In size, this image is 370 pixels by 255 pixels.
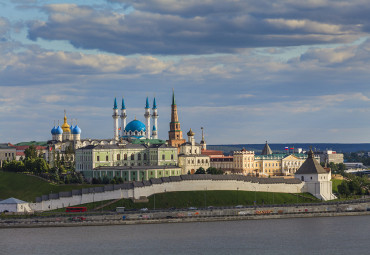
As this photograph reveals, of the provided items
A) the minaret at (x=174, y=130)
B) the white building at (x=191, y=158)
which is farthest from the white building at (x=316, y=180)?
the minaret at (x=174, y=130)

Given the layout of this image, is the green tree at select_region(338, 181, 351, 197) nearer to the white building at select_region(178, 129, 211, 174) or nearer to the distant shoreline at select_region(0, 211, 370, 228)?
A: the distant shoreline at select_region(0, 211, 370, 228)

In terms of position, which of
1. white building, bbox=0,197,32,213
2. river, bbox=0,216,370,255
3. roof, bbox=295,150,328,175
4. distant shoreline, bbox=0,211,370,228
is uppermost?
roof, bbox=295,150,328,175

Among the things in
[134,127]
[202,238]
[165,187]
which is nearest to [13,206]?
[165,187]

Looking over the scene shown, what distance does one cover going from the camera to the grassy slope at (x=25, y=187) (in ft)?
431

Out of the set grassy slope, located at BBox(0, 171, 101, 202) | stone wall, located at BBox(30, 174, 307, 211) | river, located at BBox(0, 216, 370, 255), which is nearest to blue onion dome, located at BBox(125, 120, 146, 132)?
grassy slope, located at BBox(0, 171, 101, 202)

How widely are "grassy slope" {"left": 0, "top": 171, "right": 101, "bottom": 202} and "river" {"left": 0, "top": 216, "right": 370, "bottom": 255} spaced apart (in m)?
31.0

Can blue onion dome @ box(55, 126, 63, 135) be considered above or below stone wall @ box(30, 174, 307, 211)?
above

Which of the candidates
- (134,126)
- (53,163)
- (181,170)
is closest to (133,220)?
(181,170)

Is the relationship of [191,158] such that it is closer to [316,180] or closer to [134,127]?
[134,127]

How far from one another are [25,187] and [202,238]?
5328 centimetres

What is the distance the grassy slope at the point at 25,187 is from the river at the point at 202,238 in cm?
3101

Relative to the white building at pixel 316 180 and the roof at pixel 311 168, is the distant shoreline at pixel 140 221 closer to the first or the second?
the white building at pixel 316 180

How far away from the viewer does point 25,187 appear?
450 ft

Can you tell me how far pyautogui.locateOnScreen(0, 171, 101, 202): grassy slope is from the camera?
431 ft
